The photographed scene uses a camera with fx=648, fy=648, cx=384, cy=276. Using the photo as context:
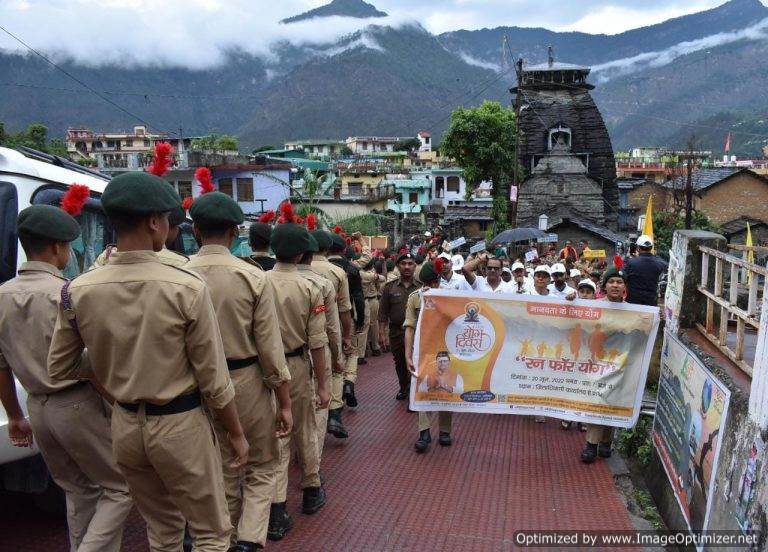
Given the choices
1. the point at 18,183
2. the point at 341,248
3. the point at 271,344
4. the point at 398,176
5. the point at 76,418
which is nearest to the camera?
the point at 76,418

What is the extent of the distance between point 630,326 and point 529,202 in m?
37.7

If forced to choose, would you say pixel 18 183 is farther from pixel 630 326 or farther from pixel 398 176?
pixel 398 176

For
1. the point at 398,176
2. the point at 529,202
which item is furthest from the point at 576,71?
the point at 398,176

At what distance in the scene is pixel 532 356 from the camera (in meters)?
6.32

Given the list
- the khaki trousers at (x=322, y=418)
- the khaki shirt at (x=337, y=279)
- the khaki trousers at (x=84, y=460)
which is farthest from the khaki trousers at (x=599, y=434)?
the khaki trousers at (x=84, y=460)

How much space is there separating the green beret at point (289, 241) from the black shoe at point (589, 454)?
3.29 m

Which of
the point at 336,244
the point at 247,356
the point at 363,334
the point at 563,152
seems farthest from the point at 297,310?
the point at 563,152

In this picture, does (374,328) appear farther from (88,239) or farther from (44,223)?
(44,223)

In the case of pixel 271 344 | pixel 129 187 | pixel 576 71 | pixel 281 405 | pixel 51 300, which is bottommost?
pixel 281 405

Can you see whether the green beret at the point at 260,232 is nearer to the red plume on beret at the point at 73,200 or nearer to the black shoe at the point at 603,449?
the red plume on beret at the point at 73,200

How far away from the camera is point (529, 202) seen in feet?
140

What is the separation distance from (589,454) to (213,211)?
13.7ft

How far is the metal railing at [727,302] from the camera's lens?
4.42 metres

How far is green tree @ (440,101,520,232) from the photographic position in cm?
3584
